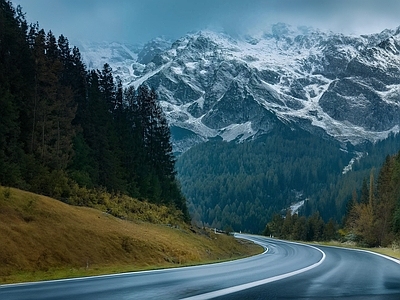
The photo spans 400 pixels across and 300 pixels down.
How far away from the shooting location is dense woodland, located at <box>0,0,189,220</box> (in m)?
37.7

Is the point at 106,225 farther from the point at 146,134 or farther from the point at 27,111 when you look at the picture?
the point at 146,134

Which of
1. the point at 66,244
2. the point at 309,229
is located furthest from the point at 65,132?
the point at 309,229

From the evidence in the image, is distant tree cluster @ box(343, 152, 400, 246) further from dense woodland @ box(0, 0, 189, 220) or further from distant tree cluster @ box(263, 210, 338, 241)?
dense woodland @ box(0, 0, 189, 220)

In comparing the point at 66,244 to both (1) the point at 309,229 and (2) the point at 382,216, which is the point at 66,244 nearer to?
(2) the point at 382,216

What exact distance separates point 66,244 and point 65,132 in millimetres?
25205

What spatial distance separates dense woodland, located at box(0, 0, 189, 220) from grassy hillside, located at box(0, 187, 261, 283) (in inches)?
279

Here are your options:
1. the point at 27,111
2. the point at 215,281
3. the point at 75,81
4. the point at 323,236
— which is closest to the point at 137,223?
the point at 27,111

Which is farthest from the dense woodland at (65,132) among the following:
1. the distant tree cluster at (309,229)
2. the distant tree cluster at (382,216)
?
the distant tree cluster at (309,229)

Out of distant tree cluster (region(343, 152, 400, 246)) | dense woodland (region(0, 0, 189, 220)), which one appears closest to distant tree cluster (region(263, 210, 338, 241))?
distant tree cluster (region(343, 152, 400, 246))

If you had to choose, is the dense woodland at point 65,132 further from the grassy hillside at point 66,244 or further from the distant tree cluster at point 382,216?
the distant tree cluster at point 382,216

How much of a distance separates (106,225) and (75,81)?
1364 inches

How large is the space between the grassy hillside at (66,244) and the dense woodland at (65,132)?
709 cm

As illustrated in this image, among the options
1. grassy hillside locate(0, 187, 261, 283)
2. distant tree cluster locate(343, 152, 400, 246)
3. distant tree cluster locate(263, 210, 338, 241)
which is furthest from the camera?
distant tree cluster locate(263, 210, 338, 241)

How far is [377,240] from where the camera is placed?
70.4 metres
